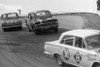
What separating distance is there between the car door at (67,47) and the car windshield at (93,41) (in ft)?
2.35

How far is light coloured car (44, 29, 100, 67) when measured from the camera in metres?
9.81

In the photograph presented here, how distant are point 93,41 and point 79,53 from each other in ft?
2.04

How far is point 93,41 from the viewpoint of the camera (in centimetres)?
1035

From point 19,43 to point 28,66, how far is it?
6.50 m

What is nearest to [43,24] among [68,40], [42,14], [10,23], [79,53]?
[42,14]

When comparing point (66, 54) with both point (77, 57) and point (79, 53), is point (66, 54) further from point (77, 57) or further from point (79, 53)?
point (79, 53)

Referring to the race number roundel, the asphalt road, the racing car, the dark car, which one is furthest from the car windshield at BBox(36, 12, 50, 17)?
the race number roundel

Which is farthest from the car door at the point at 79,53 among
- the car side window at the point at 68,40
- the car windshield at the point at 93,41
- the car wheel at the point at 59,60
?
the car wheel at the point at 59,60

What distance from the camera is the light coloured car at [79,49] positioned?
32.2ft

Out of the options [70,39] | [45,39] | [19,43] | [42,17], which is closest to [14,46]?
[19,43]

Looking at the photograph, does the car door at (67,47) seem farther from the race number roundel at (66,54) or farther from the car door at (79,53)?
the car door at (79,53)

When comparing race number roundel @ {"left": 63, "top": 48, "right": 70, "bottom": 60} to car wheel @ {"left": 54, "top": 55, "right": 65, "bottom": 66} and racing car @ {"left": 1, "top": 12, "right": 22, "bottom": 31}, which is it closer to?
car wheel @ {"left": 54, "top": 55, "right": 65, "bottom": 66}

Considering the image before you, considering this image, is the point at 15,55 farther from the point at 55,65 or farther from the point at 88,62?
the point at 88,62

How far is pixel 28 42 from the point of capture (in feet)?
61.2
